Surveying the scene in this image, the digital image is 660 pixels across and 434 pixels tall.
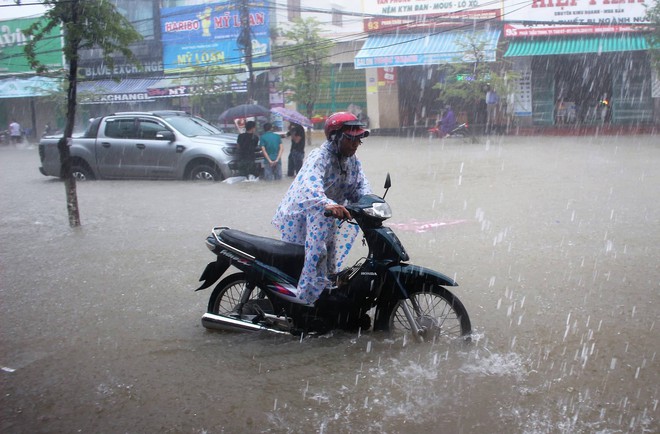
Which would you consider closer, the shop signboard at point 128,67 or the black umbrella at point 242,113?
the black umbrella at point 242,113

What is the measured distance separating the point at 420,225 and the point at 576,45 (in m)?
17.2

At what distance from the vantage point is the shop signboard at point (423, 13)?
2453 centimetres

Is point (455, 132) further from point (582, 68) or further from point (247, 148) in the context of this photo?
point (247, 148)

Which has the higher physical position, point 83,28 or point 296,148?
point 83,28

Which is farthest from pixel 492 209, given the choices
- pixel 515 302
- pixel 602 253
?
pixel 515 302

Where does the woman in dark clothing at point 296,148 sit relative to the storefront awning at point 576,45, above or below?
below

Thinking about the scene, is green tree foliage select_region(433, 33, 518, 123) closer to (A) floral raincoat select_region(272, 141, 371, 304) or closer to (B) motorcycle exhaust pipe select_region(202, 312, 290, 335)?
(A) floral raincoat select_region(272, 141, 371, 304)

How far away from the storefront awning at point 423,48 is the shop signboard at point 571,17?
3.11ft

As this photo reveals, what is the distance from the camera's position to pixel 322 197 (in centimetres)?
415

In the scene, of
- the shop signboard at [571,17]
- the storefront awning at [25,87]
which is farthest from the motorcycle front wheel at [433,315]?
the storefront awning at [25,87]

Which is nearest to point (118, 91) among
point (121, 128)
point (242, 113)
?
point (242, 113)

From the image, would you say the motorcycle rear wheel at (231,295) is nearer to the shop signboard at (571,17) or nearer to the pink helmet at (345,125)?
the pink helmet at (345,125)

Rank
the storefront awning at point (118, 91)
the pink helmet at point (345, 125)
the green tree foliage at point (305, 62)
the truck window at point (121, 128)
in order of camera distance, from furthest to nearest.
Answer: the storefront awning at point (118, 91) → the green tree foliage at point (305, 62) → the truck window at point (121, 128) → the pink helmet at point (345, 125)

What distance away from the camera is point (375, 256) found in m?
4.23
